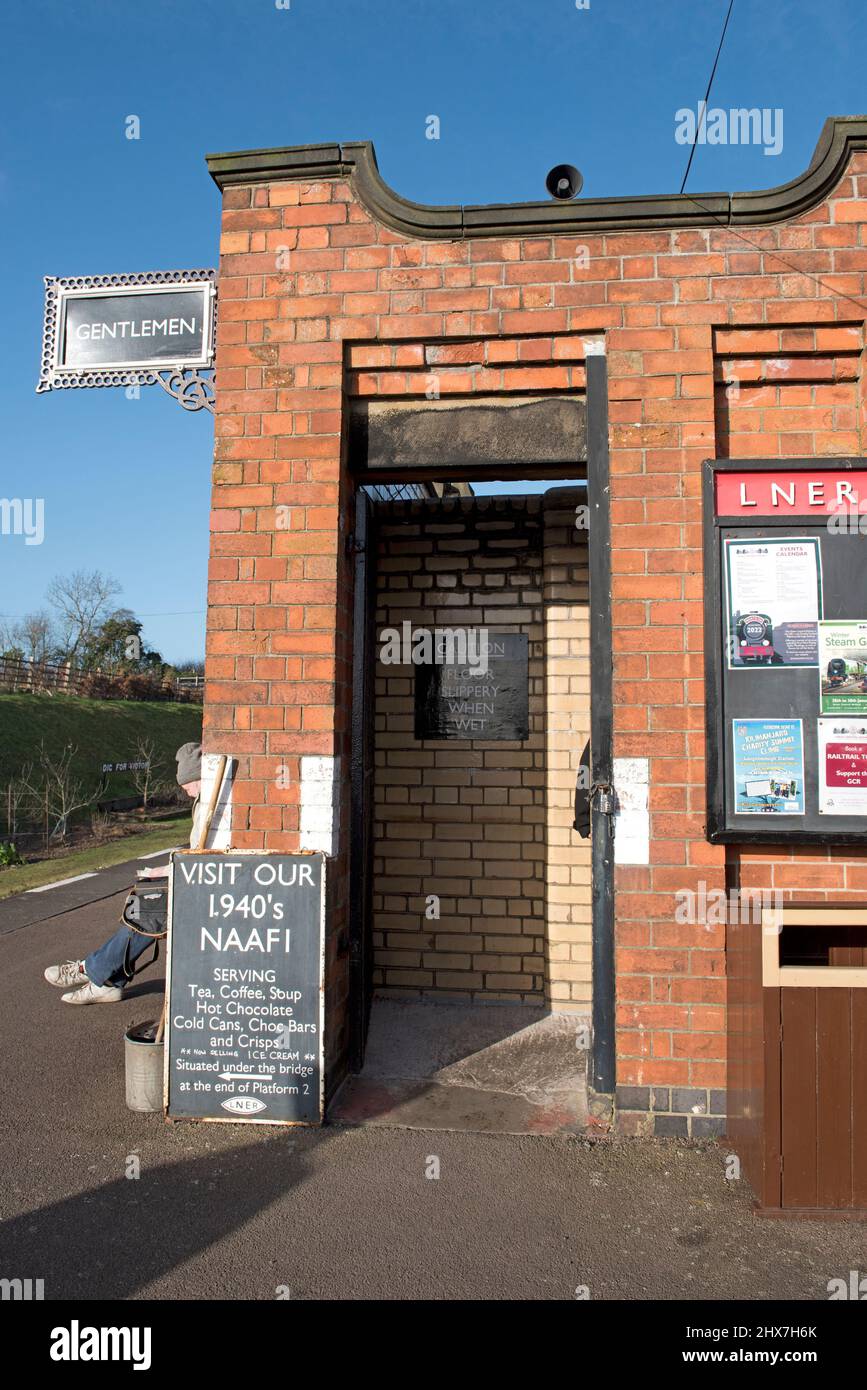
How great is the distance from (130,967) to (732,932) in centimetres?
408

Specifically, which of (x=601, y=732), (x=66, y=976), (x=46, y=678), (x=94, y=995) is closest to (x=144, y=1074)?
(x=94, y=995)

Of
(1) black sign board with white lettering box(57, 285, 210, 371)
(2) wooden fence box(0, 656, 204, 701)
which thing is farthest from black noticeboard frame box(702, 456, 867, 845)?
(2) wooden fence box(0, 656, 204, 701)

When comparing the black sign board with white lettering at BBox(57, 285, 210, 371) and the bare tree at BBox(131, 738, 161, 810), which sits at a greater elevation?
the black sign board with white lettering at BBox(57, 285, 210, 371)

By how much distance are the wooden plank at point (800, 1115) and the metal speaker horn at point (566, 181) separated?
13.5 ft

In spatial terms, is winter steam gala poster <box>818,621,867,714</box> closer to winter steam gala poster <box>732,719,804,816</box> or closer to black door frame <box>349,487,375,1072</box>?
winter steam gala poster <box>732,719,804,816</box>

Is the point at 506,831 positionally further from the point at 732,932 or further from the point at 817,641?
the point at 817,641

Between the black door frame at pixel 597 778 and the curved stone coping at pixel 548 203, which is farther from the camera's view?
the curved stone coping at pixel 548 203

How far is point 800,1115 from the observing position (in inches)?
134

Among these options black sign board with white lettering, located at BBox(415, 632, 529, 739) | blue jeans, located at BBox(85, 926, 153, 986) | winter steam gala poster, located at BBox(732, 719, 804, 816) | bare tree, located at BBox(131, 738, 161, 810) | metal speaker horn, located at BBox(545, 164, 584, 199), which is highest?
metal speaker horn, located at BBox(545, 164, 584, 199)

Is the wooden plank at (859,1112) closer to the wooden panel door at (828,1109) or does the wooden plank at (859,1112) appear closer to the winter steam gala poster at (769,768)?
the wooden panel door at (828,1109)

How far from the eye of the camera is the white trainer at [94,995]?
20.1ft

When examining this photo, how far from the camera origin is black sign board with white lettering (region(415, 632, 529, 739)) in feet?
20.2

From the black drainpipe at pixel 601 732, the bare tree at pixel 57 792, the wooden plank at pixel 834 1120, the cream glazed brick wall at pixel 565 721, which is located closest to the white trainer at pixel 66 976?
the cream glazed brick wall at pixel 565 721

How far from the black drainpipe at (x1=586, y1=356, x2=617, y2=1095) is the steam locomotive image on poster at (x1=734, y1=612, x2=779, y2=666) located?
23.8 inches
